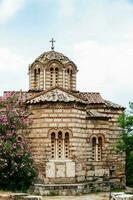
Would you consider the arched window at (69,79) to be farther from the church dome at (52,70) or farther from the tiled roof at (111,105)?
the tiled roof at (111,105)

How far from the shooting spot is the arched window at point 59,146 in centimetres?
2516

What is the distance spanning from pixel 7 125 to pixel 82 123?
5745 millimetres

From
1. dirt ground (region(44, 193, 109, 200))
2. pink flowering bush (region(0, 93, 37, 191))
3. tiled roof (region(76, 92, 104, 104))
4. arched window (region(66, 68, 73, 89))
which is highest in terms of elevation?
arched window (region(66, 68, 73, 89))

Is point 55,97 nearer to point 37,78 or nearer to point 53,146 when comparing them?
point 53,146

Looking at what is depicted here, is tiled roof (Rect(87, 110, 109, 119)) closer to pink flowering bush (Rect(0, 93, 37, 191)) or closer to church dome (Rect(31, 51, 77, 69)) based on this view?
church dome (Rect(31, 51, 77, 69))

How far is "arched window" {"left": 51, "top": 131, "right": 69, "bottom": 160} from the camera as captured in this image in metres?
25.2

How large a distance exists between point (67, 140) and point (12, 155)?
502cm

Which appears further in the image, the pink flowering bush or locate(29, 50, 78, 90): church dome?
locate(29, 50, 78, 90): church dome

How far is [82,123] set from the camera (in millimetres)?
26109

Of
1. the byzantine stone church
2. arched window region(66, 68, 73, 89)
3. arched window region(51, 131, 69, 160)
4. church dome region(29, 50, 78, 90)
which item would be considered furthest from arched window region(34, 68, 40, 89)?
arched window region(51, 131, 69, 160)

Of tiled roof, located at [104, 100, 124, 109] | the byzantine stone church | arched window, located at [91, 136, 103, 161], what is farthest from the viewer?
tiled roof, located at [104, 100, 124, 109]

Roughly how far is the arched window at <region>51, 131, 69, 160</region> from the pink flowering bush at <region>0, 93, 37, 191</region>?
338 cm

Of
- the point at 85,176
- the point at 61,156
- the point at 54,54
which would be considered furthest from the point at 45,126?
the point at 54,54

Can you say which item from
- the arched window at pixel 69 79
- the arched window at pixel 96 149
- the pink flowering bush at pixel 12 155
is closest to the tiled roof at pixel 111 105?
the arched window at pixel 69 79
